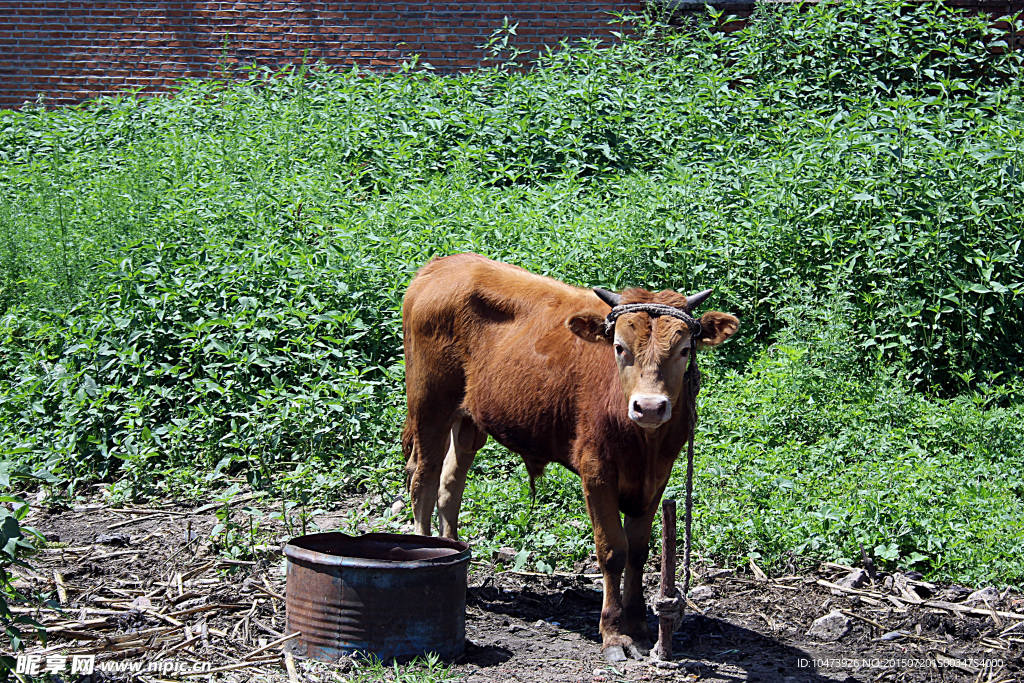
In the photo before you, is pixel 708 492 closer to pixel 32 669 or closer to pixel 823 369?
pixel 823 369

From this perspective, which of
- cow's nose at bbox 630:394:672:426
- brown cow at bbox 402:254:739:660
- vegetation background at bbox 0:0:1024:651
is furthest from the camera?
vegetation background at bbox 0:0:1024:651

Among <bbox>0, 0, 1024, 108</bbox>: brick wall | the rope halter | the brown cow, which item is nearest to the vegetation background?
the brown cow

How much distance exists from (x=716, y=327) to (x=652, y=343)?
0.49 m

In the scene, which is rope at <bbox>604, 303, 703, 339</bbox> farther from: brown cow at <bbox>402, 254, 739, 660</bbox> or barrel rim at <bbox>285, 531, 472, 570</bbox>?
barrel rim at <bbox>285, 531, 472, 570</bbox>

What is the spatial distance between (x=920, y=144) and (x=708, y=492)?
4.80 meters

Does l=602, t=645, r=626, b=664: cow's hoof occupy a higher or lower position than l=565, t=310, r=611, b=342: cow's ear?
lower

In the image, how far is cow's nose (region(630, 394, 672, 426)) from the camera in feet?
13.9

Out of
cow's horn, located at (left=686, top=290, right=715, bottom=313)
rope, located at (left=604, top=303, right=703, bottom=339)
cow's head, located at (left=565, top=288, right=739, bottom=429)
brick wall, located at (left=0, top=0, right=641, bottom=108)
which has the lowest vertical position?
cow's head, located at (left=565, top=288, right=739, bottom=429)

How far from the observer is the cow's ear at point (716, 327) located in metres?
4.74

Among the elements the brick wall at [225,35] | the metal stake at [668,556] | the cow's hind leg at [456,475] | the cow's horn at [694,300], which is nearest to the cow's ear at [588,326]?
the cow's horn at [694,300]

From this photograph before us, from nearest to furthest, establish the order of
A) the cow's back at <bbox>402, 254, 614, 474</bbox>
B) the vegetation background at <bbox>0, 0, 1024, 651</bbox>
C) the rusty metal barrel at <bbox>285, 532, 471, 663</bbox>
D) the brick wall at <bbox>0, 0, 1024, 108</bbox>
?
the rusty metal barrel at <bbox>285, 532, 471, 663</bbox> < the cow's back at <bbox>402, 254, 614, 474</bbox> < the vegetation background at <bbox>0, 0, 1024, 651</bbox> < the brick wall at <bbox>0, 0, 1024, 108</bbox>

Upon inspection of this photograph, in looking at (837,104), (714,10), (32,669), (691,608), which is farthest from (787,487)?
(714,10)

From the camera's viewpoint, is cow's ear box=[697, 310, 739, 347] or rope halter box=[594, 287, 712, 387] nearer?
rope halter box=[594, 287, 712, 387]

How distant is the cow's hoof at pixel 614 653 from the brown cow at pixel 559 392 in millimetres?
11
